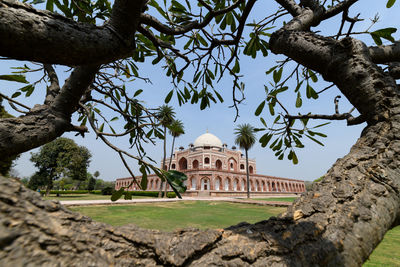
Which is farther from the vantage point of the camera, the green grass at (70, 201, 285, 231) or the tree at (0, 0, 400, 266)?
the green grass at (70, 201, 285, 231)

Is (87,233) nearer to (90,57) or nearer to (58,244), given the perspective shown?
(58,244)

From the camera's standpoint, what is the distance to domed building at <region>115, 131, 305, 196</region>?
27031mm

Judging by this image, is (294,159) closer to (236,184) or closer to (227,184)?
(227,184)

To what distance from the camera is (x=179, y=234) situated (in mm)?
771

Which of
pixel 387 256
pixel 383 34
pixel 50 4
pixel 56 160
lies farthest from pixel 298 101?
pixel 56 160

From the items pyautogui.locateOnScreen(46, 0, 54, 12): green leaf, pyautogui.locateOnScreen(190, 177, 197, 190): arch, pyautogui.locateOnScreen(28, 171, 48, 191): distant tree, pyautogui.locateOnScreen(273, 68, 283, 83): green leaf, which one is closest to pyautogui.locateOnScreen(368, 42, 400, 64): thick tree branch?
pyautogui.locateOnScreen(273, 68, 283, 83): green leaf

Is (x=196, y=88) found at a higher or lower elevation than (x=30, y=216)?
higher

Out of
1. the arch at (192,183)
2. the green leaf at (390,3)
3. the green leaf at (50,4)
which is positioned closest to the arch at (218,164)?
the arch at (192,183)

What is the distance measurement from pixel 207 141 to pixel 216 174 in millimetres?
10200

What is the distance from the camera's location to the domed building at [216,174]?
27031 millimetres

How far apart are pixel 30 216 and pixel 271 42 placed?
1.80m

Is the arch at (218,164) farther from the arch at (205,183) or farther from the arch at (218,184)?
the arch at (205,183)

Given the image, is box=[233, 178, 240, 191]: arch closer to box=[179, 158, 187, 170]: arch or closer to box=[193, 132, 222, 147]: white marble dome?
box=[193, 132, 222, 147]: white marble dome

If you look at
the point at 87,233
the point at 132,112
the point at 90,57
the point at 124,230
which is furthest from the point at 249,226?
the point at 132,112
